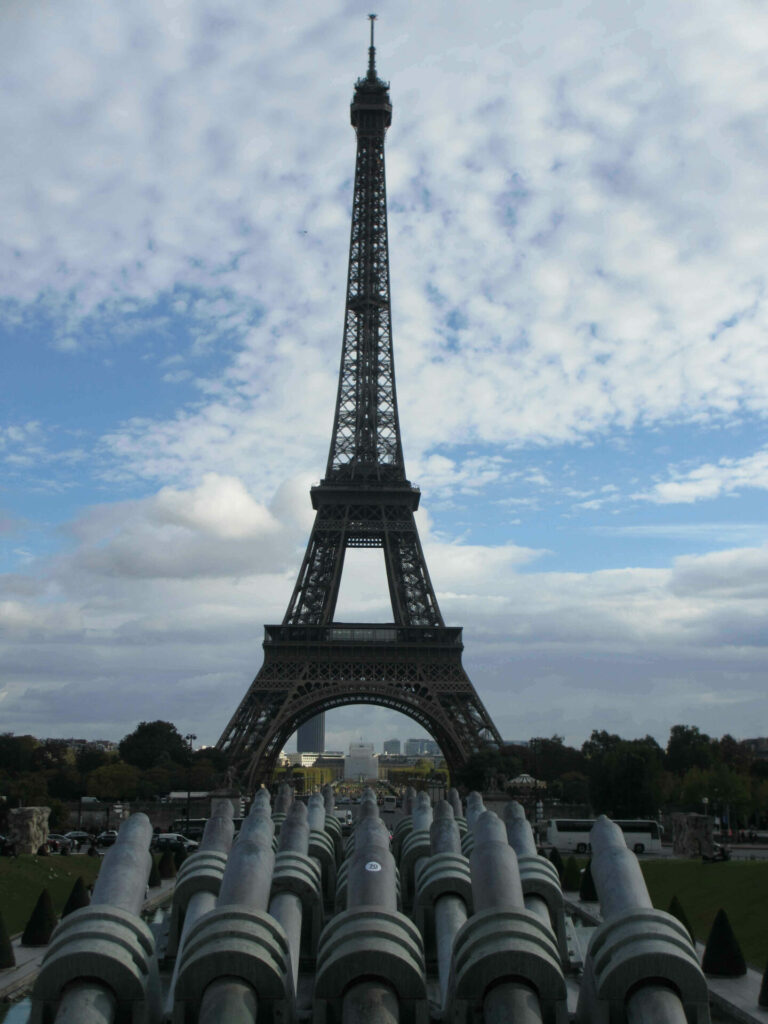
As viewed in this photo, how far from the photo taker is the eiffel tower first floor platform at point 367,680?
73875 millimetres

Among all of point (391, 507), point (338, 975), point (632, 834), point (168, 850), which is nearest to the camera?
point (338, 975)

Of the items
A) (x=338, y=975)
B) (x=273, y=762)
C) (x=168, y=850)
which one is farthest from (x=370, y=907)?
(x=273, y=762)

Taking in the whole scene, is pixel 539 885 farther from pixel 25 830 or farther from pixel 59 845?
pixel 59 845

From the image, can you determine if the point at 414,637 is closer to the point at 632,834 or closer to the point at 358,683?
the point at 358,683

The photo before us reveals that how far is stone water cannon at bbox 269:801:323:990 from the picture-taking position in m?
16.3

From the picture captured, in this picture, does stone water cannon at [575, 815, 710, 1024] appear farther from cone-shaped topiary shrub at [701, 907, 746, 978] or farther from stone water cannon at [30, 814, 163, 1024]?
cone-shaped topiary shrub at [701, 907, 746, 978]

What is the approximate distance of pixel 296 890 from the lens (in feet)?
60.3

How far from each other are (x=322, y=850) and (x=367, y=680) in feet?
169

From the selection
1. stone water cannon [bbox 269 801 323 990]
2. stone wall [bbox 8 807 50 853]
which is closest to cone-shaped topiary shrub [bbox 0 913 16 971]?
stone water cannon [bbox 269 801 323 990]

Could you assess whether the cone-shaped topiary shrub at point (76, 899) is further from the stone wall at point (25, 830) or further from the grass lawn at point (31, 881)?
the stone wall at point (25, 830)

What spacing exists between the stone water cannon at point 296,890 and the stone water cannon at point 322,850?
243cm

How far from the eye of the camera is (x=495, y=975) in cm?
1182

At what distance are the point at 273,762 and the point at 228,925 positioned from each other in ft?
217

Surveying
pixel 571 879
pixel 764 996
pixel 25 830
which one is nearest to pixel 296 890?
pixel 764 996
